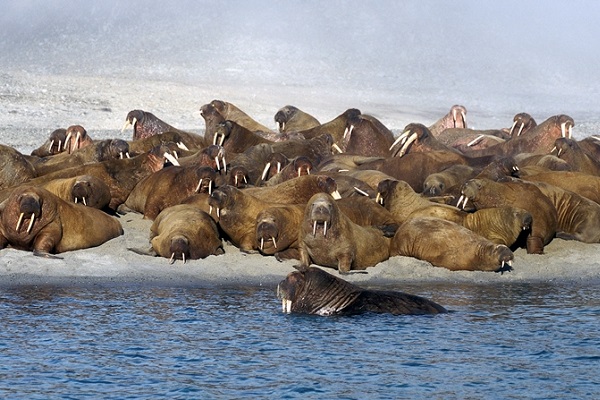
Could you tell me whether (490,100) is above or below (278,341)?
above

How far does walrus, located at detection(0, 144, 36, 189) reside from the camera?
13.7m

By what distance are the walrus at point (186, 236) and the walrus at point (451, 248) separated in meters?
1.86

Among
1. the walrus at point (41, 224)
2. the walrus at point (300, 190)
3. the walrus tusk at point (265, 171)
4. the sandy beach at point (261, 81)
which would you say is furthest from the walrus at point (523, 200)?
the walrus at point (41, 224)

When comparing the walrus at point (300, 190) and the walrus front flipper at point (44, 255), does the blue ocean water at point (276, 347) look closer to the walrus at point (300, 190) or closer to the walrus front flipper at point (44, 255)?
the walrus front flipper at point (44, 255)

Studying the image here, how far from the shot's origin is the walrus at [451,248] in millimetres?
11211

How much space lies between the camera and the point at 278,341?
8.43 metres

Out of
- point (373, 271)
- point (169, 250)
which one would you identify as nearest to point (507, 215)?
point (373, 271)

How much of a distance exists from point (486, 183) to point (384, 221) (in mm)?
1257

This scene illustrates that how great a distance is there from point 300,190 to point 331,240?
1604 millimetres

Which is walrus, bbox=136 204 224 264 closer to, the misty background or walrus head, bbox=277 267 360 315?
walrus head, bbox=277 267 360 315

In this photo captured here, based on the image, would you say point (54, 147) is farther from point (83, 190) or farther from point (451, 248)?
point (451, 248)

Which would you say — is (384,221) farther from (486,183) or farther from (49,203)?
(49,203)

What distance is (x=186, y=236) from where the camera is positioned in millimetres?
11336

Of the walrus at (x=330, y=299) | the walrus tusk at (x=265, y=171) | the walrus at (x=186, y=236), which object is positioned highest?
the walrus tusk at (x=265, y=171)
